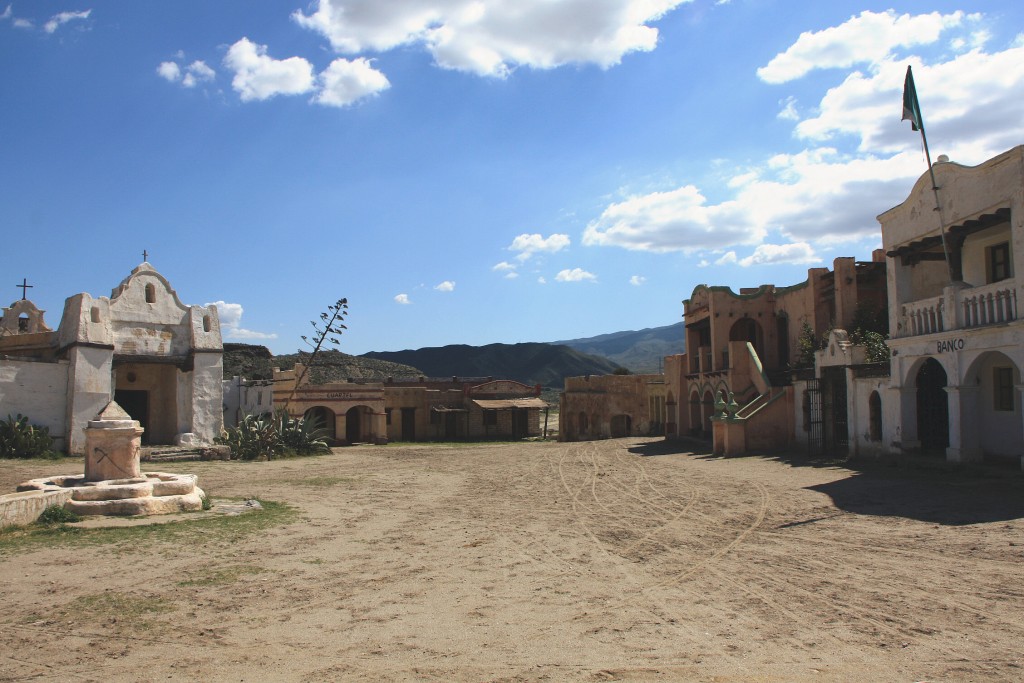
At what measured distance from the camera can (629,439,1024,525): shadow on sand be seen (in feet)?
35.1

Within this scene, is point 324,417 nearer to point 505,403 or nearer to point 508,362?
point 505,403

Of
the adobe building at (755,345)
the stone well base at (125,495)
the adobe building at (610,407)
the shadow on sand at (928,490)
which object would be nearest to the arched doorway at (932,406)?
the shadow on sand at (928,490)

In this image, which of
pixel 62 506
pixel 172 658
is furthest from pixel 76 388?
pixel 172 658

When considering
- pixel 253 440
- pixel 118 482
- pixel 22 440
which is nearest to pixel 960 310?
pixel 118 482

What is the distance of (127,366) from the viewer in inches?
1043

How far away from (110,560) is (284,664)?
164 inches

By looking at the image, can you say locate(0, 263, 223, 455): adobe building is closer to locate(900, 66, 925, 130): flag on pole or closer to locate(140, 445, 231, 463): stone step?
locate(140, 445, 231, 463): stone step

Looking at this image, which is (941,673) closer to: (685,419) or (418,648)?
(418,648)

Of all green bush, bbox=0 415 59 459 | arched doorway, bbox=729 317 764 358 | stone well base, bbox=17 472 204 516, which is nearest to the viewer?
stone well base, bbox=17 472 204 516

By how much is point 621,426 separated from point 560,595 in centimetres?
3187

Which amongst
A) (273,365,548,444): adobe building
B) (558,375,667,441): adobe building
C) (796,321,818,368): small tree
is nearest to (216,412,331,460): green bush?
(273,365,548,444): adobe building

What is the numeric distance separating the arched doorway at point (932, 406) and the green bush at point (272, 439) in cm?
1985

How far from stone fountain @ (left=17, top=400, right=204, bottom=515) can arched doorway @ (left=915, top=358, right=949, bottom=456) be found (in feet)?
52.9

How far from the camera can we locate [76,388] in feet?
73.6
